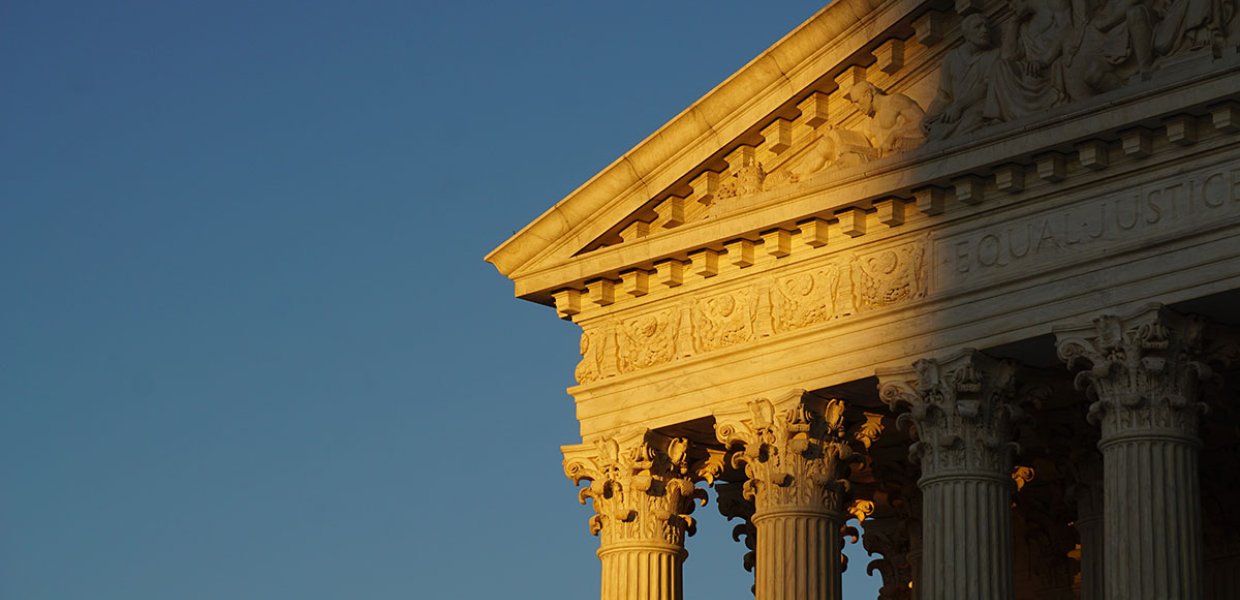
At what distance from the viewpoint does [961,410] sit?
4325 cm

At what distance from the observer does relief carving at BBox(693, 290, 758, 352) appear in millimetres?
46219

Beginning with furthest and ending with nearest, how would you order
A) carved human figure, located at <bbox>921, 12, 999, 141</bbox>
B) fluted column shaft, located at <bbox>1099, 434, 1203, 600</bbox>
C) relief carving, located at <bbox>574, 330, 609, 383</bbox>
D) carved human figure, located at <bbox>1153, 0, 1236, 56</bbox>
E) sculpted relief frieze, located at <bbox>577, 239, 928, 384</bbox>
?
relief carving, located at <bbox>574, 330, 609, 383</bbox> < sculpted relief frieze, located at <bbox>577, 239, 928, 384</bbox> < carved human figure, located at <bbox>921, 12, 999, 141</bbox> < carved human figure, located at <bbox>1153, 0, 1236, 56</bbox> < fluted column shaft, located at <bbox>1099, 434, 1203, 600</bbox>

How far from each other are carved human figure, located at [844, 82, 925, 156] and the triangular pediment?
0.03 m

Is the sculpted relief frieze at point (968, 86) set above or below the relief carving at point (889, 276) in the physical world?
above

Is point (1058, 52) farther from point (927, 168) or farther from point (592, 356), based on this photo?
point (592, 356)

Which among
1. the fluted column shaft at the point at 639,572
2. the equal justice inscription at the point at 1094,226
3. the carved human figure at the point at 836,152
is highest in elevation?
the carved human figure at the point at 836,152

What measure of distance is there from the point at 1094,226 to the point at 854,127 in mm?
5279

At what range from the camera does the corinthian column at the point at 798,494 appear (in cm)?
4512

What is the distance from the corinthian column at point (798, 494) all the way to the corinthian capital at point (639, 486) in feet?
7.23

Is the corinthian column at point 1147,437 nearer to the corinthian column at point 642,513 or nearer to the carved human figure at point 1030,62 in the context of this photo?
the carved human figure at point 1030,62

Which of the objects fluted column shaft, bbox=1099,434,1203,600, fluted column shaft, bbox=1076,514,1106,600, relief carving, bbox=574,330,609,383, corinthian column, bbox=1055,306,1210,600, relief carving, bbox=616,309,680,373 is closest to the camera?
fluted column shaft, bbox=1099,434,1203,600

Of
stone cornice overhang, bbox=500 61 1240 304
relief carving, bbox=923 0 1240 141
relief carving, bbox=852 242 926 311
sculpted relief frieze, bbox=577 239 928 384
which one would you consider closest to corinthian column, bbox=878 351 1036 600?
relief carving, bbox=852 242 926 311

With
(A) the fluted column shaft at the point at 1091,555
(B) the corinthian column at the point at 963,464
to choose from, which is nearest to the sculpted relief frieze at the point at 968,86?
(B) the corinthian column at the point at 963,464

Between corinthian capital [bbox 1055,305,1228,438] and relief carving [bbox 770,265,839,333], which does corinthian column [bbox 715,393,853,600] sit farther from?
corinthian capital [bbox 1055,305,1228,438]
